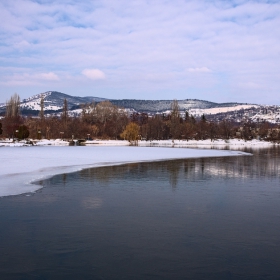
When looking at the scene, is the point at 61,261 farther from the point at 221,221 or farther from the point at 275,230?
the point at 275,230

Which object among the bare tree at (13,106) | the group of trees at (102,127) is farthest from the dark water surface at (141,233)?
the bare tree at (13,106)

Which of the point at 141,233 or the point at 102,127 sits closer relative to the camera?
the point at 141,233

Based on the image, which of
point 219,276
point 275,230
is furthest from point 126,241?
point 275,230

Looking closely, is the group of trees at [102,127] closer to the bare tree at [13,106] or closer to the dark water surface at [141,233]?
the bare tree at [13,106]

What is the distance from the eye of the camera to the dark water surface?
6109 millimetres

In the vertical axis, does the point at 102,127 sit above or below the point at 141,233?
above

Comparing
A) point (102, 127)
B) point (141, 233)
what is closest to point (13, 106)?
point (102, 127)

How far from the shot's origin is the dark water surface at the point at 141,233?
20.0 feet

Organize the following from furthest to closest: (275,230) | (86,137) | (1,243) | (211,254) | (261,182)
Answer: (86,137)
(261,182)
(275,230)
(1,243)
(211,254)

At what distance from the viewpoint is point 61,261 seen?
6.41 m

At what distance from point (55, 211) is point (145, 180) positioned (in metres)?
7.18

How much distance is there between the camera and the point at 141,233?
8094mm

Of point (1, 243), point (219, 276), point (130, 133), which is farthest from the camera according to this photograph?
point (130, 133)

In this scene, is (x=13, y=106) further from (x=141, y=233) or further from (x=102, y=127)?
(x=141, y=233)
